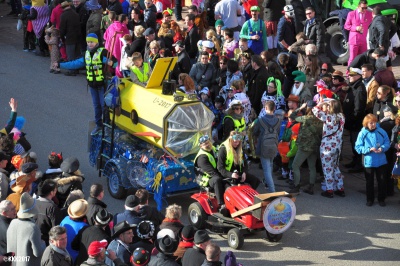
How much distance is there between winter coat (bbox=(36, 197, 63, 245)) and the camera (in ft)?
32.4

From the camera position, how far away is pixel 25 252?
9023mm

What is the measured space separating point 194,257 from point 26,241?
6.15 ft

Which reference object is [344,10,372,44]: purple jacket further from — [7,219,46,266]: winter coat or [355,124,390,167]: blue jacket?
[7,219,46,266]: winter coat

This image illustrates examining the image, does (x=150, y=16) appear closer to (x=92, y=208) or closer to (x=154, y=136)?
(x=154, y=136)

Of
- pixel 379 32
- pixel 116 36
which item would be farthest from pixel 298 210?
pixel 116 36

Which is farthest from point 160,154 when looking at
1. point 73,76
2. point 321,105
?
point 73,76

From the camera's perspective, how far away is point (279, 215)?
36.8 feet

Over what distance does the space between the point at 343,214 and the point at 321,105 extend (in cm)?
179

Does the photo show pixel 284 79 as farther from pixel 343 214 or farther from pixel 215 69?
pixel 343 214

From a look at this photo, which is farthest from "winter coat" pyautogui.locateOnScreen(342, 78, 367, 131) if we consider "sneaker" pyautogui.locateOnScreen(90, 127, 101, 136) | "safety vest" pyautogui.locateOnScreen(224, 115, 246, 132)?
"sneaker" pyautogui.locateOnScreen(90, 127, 101, 136)

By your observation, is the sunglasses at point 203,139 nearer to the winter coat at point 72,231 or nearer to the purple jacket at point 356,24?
the winter coat at point 72,231

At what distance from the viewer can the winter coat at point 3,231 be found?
934cm

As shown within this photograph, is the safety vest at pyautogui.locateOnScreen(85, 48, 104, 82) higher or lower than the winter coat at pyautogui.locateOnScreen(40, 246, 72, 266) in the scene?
higher

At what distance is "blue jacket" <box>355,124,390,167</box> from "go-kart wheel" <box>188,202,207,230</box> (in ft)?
9.16
